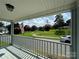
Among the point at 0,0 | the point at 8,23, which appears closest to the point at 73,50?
the point at 0,0

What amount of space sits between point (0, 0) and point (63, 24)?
2.12 meters

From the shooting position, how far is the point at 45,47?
4.50 metres

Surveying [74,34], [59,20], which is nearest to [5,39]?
[59,20]

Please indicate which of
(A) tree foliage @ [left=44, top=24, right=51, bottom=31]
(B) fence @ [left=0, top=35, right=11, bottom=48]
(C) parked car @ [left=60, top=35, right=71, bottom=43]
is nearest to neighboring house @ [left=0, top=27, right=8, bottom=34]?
(B) fence @ [left=0, top=35, right=11, bottom=48]

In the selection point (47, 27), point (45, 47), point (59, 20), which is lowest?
point (45, 47)

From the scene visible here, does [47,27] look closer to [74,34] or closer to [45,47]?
[45,47]

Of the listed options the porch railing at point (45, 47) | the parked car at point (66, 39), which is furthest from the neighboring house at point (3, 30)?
the parked car at point (66, 39)

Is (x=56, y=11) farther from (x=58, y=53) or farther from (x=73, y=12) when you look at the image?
(x=58, y=53)

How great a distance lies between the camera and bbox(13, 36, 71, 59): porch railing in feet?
11.6

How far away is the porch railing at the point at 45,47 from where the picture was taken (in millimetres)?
3544

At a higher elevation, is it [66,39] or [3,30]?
[3,30]

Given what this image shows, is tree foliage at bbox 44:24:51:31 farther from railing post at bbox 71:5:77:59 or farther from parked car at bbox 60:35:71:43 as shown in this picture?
railing post at bbox 71:5:77:59

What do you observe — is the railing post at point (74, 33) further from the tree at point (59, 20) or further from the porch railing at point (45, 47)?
the tree at point (59, 20)

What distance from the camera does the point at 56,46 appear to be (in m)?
3.86
